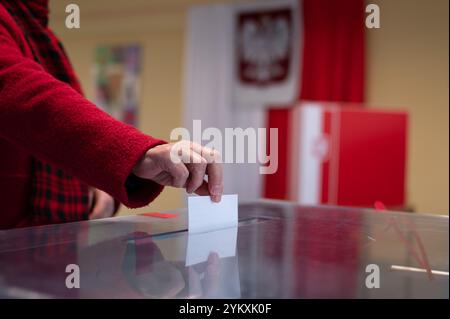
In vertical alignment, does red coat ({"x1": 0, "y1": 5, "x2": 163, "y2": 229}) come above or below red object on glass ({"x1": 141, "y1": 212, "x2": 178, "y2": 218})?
above

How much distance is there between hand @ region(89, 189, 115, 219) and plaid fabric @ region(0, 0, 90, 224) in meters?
0.08

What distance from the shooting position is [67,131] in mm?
632

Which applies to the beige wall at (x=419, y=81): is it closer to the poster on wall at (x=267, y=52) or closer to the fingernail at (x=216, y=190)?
the poster on wall at (x=267, y=52)

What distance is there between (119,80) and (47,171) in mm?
4305

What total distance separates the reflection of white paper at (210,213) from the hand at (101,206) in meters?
0.41

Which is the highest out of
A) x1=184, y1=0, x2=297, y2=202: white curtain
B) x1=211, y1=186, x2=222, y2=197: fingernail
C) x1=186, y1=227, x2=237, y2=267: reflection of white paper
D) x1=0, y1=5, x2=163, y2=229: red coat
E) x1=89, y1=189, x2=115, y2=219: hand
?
x1=184, y1=0, x2=297, y2=202: white curtain

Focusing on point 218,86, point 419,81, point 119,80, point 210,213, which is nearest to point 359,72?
point 419,81

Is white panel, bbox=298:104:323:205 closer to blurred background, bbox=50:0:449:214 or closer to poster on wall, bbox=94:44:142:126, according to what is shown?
blurred background, bbox=50:0:449:214

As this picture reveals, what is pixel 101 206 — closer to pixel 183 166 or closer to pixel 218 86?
pixel 183 166

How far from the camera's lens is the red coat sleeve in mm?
625

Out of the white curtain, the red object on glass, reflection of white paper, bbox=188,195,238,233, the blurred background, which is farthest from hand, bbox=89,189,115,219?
the white curtain

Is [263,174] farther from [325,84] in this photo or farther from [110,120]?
[110,120]

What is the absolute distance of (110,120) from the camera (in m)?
0.64

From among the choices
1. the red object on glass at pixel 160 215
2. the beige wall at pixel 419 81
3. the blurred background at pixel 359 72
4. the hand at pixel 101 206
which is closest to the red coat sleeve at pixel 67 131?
the red object on glass at pixel 160 215
